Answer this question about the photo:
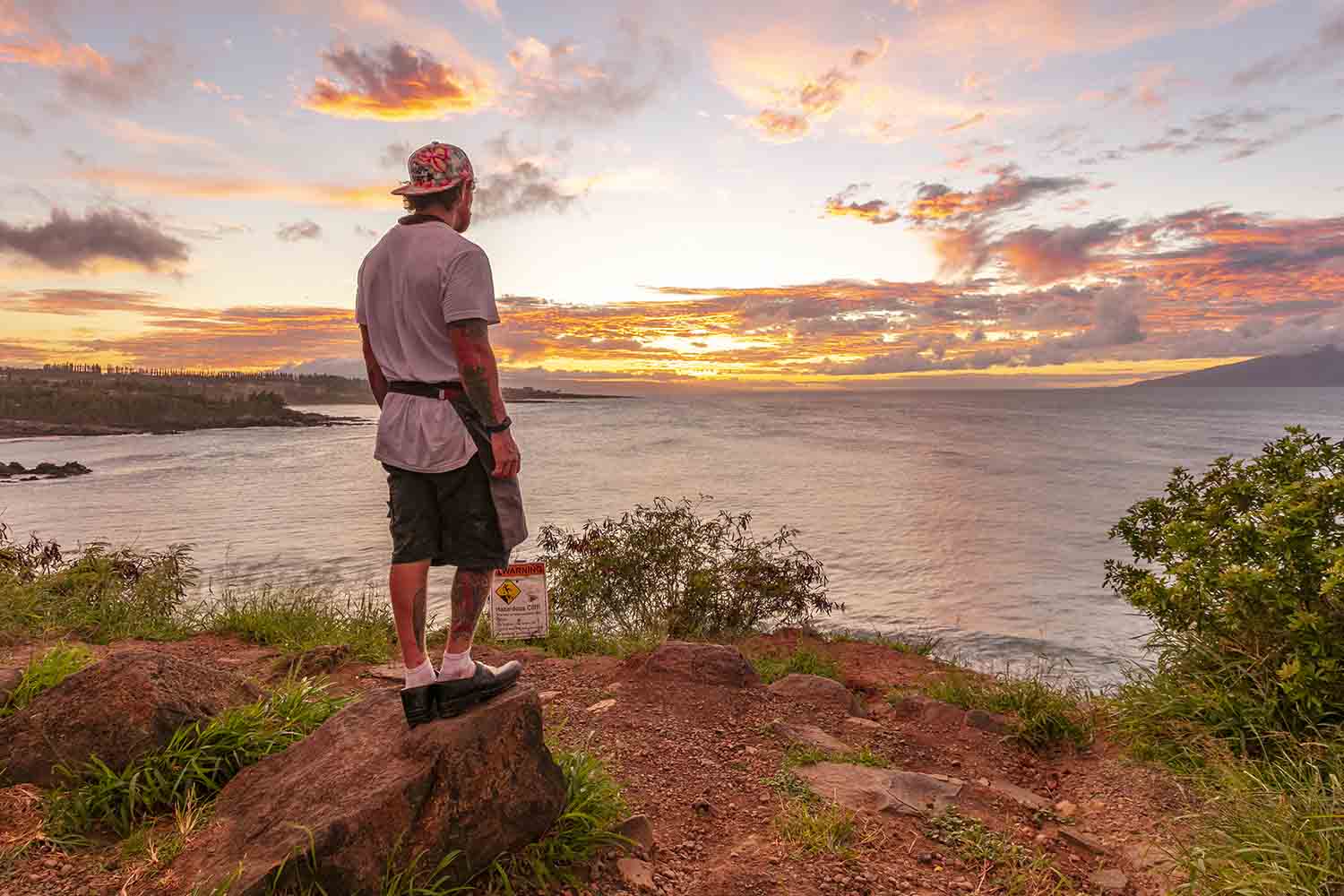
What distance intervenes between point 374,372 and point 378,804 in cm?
188

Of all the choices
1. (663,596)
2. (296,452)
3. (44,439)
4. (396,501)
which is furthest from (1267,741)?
(44,439)

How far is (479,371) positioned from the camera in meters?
3.18

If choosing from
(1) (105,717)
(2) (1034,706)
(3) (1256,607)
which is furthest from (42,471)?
(3) (1256,607)

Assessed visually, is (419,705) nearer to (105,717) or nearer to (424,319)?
(105,717)

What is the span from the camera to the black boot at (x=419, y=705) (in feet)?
11.0

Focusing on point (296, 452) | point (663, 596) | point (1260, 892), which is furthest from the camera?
point (296, 452)

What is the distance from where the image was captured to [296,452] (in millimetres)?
61594

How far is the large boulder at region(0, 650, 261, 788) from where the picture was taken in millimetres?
3441

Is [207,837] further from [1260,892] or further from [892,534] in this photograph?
[892,534]

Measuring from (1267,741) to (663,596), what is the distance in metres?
8.31

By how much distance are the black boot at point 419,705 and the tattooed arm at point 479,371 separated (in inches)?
41.0

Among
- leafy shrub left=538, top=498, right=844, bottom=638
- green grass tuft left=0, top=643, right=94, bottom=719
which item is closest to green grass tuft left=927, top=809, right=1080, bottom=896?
green grass tuft left=0, top=643, right=94, bottom=719

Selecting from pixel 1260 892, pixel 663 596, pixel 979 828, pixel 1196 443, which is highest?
pixel 1260 892

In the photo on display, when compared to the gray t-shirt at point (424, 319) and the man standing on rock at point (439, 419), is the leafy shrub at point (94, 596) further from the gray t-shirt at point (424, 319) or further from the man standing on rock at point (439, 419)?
the gray t-shirt at point (424, 319)
